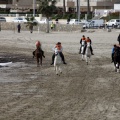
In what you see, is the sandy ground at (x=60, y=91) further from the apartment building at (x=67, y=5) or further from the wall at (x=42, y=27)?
the apartment building at (x=67, y=5)

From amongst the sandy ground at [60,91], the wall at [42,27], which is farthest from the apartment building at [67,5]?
the sandy ground at [60,91]

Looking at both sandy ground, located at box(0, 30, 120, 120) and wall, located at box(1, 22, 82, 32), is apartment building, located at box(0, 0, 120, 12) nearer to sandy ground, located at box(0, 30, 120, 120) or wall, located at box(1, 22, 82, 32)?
wall, located at box(1, 22, 82, 32)

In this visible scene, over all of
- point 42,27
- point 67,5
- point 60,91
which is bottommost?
point 42,27

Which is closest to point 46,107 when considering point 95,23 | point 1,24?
point 95,23

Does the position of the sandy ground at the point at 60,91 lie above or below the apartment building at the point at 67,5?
below

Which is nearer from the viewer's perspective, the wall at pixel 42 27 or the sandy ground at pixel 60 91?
the sandy ground at pixel 60 91

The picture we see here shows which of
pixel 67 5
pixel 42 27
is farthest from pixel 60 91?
pixel 67 5

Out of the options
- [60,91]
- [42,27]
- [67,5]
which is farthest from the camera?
[67,5]

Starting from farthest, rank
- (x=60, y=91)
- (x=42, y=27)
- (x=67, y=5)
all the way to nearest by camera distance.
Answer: (x=67, y=5)
(x=42, y=27)
(x=60, y=91)

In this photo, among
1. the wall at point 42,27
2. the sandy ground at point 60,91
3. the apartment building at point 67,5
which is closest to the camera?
the sandy ground at point 60,91

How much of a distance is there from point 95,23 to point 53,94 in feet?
178

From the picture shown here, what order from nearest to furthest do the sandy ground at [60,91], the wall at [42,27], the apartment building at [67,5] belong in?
the sandy ground at [60,91], the wall at [42,27], the apartment building at [67,5]

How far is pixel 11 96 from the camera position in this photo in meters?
18.3

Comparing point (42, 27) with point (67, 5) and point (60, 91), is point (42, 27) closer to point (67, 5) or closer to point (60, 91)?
point (67, 5)
